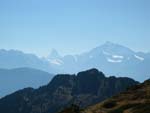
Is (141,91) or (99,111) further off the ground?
(141,91)

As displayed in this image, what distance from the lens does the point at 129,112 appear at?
205 feet

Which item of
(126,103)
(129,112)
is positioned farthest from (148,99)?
(129,112)

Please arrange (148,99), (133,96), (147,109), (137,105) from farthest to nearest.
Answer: (133,96), (148,99), (137,105), (147,109)

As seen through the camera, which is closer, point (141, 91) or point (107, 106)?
point (107, 106)

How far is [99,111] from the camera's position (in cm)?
6925

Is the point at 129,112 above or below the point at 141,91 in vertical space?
below

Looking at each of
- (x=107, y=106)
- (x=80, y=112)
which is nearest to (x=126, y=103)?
(x=107, y=106)

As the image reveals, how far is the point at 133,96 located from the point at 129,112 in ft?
51.5

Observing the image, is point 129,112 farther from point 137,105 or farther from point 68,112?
point 68,112

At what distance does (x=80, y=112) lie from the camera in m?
70.9

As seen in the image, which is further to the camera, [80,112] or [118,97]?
[118,97]

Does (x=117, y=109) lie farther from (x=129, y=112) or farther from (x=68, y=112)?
(x=68, y=112)

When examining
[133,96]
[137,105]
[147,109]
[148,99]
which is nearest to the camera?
[147,109]

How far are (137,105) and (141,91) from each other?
15.9 m
